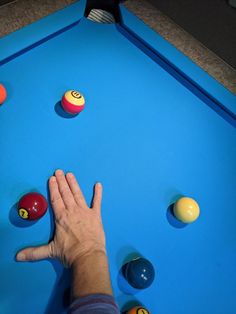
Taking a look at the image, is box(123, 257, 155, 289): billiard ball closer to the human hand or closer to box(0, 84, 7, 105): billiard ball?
the human hand

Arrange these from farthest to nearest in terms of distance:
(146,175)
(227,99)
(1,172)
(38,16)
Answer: (38,16), (227,99), (146,175), (1,172)

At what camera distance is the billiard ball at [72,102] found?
2.99 ft

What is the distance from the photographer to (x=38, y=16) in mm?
1194

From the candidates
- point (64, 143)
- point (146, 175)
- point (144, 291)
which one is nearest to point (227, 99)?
point (146, 175)

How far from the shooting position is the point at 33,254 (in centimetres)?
73

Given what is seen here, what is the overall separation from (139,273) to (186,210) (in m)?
0.21

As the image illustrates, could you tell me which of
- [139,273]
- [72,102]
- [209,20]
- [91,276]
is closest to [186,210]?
[139,273]

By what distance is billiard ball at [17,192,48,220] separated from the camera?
75cm

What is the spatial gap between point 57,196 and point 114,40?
0.60 meters

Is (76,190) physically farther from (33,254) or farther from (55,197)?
(33,254)

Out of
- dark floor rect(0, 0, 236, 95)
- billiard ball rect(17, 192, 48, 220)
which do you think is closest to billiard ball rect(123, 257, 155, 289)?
billiard ball rect(17, 192, 48, 220)

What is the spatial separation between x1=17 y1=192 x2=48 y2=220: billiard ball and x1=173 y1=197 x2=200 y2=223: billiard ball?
344 millimetres

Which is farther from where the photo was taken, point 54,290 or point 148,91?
point 148,91

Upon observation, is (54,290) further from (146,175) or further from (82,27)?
(82,27)
